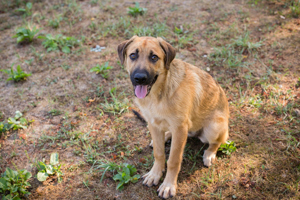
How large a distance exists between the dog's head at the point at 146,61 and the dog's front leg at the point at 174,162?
75cm

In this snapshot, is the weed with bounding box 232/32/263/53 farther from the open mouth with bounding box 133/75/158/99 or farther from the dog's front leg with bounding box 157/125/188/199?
the open mouth with bounding box 133/75/158/99

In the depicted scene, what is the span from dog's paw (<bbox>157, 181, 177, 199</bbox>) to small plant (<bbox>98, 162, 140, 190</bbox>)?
0.43m

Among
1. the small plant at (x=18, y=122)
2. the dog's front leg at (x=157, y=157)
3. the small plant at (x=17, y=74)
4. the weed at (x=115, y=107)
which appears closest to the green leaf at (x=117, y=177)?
the dog's front leg at (x=157, y=157)

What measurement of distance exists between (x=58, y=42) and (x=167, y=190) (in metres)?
5.36

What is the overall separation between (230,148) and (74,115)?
10.6 feet

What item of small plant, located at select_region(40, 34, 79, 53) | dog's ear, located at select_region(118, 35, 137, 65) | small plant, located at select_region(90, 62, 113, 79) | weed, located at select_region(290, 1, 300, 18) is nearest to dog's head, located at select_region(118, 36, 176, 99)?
→ dog's ear, located at select_region(118, 35, 137, 65)

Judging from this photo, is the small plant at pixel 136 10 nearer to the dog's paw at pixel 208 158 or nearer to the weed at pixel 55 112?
the weed at pixel 55 112

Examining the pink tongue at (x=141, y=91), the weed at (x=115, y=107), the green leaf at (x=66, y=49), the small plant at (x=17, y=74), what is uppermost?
the pink tongue at (x=141, y=91)

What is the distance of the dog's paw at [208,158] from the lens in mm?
3855

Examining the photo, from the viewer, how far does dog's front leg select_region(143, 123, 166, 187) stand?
141 inches

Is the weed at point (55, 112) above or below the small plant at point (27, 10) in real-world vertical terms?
below

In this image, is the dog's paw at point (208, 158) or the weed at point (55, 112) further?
the weed at point (55, 112)

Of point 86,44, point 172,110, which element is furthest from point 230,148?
point 86,44

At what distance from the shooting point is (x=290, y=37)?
6059 millimetres
